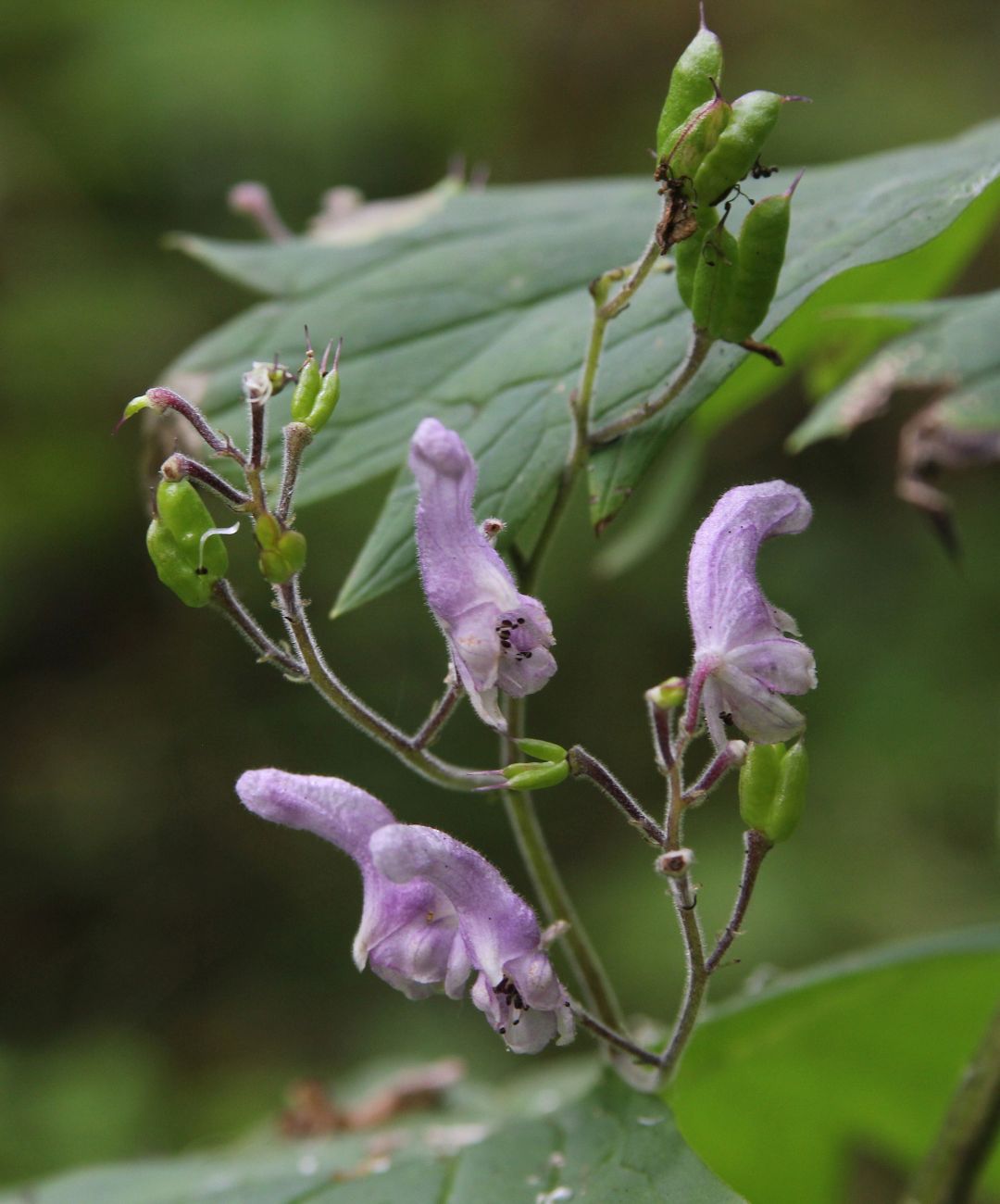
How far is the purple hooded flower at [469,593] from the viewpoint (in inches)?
24.1

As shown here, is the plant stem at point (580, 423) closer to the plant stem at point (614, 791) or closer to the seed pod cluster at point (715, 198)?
the seed pod cluster at point (715, 198)

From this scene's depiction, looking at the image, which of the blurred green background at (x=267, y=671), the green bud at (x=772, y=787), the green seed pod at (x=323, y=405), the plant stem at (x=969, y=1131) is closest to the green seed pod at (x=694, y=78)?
the green seed pod at (x=323, y=405)

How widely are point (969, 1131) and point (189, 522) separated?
0.63 m

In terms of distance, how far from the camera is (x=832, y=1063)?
116cm

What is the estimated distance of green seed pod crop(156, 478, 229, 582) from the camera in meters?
0.60

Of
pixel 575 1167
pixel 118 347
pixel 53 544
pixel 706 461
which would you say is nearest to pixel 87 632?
pixel 53 544

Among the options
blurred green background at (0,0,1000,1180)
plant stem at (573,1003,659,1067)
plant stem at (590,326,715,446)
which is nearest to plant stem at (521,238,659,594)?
plant stem at (590,326,715,446)

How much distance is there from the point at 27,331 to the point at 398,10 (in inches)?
53.9

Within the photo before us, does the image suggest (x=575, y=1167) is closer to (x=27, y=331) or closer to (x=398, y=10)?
(x=27, y=331)

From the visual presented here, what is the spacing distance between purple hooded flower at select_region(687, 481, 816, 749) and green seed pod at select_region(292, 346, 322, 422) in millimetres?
206

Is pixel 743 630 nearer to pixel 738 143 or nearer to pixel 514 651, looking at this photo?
pixel 514 651

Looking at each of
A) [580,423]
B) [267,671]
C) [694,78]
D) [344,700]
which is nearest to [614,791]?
[344,700]

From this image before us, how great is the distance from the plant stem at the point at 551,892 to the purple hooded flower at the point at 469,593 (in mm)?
97

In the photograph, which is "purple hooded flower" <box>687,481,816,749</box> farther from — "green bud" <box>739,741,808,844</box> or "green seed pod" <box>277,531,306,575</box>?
"green seed pod" <box>277,531,306,575</box>
